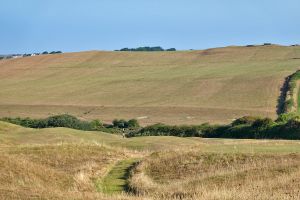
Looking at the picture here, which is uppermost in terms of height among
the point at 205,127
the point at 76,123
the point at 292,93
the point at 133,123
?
the point at 292,93

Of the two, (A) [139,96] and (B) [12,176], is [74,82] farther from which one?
(B) [12,176]

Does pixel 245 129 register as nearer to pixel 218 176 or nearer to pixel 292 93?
pixel 292 93

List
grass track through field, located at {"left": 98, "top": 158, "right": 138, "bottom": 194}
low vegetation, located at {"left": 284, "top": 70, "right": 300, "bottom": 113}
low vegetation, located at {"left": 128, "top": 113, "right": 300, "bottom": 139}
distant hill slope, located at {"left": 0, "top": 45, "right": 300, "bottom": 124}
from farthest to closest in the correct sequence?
distant hill slope, located at {"left": 0, "top": 45, "right": 300, "bottom": 124}, low vegetation, located at {"left": 284, "top": 70, "right": 300, "bottom": 113}, low vegetation, located at {"left": 128, "top": 113, "right": 300, "bottom": 139}, grass track through field, located at {"left": 98, "top": 158, "right": 138, "bottom": 194}

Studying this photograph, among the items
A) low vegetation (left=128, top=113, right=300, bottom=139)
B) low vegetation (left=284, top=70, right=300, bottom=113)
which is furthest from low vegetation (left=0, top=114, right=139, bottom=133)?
low vegetation (left=284, top=70, right=300, bottom=113)

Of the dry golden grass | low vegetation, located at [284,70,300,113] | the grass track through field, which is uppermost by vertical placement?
low vegetation, located at [284,70,300,113]

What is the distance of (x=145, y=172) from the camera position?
22.0 meters

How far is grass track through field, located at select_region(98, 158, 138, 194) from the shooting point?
63.4ft

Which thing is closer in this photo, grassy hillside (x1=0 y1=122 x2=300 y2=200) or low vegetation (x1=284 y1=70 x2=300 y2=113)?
grassy hillside (x1=0 y1=122 x2=300 y2=200)

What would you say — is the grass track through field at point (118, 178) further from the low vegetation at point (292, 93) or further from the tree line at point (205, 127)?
the low vegetation at point (292, 93)

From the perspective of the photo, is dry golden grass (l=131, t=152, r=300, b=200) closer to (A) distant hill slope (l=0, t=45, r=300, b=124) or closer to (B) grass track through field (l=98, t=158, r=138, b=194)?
(B) grass track through field (l=98, t=158, r=138, b=194)

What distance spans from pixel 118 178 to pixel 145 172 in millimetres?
1072

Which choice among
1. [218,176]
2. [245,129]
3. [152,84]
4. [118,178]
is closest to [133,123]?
[245,129]

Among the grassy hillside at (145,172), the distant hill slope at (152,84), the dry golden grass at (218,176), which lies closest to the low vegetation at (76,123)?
the distant hill slope at (152,84)

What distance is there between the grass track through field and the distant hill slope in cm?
3191
